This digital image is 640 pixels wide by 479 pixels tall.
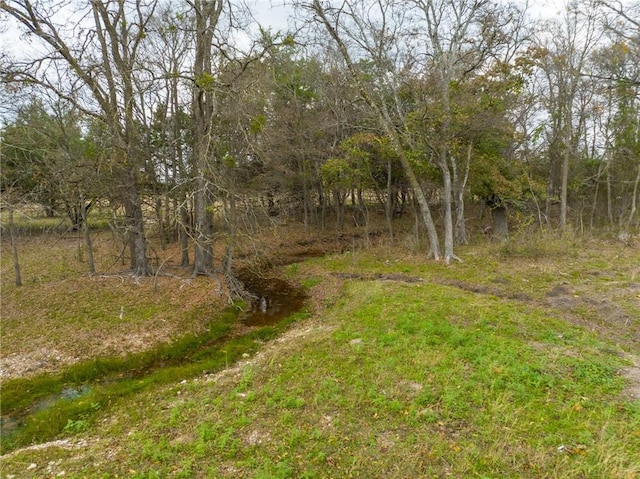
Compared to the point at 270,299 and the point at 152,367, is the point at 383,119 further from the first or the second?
the point at 152,367

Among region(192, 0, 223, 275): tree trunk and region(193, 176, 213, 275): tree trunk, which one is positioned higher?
region(192, 0, 223, 275): tree trunk

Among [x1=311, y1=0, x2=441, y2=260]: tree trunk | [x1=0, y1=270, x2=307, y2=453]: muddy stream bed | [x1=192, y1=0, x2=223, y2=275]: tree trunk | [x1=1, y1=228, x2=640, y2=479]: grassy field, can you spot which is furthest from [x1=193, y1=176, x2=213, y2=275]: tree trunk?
[x1=311, y1=0, x2=441, y2=260]: tree trunk

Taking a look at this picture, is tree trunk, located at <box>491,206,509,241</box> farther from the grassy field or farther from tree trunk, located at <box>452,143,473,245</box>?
the grassy field

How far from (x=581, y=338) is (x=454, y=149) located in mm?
7772

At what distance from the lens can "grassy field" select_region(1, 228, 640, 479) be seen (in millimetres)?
3885

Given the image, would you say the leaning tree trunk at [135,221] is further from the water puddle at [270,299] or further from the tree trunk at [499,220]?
the tree trunk at [499,220]

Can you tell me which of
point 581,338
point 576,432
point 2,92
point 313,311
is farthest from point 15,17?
point 581,338

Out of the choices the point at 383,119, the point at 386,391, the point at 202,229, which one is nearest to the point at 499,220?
the point at 383,119

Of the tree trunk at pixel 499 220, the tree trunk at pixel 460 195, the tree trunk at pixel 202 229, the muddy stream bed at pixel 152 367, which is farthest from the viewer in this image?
the tree trunk at pixel 499 220

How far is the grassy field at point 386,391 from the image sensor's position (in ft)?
12.7

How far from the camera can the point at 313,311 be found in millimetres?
9414

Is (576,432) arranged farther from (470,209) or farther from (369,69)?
(470,209)

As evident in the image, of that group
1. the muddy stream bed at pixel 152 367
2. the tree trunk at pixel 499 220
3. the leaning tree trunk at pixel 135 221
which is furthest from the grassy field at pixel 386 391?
the tree trunk at pixel 499 220

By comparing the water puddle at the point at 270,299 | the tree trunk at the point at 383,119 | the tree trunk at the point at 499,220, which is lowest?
the water puddle at the point at 270,299
